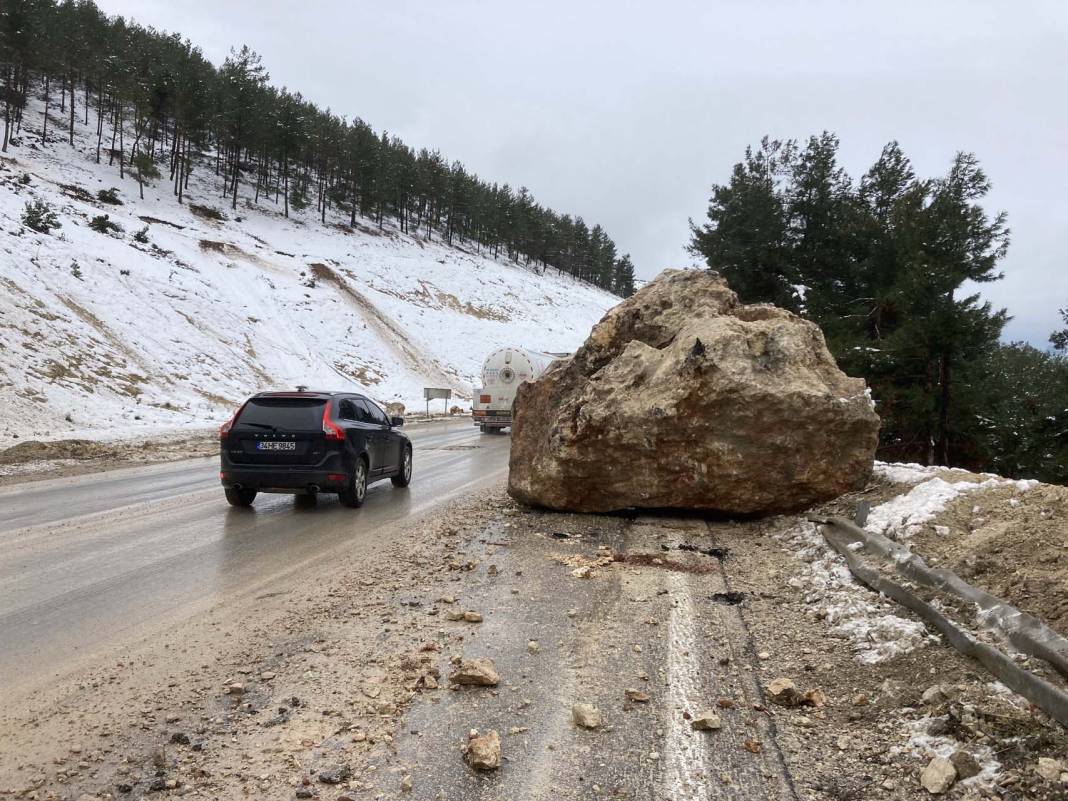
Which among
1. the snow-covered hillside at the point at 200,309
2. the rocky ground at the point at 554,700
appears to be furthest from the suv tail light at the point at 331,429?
the snow-covered hillside at the point at 200,309

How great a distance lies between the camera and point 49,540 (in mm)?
7375

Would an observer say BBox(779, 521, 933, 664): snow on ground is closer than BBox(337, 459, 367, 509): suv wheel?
Yes

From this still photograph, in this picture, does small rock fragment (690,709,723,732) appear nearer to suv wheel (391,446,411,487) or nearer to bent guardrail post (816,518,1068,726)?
bent guardrail post (816,518,1068,726)

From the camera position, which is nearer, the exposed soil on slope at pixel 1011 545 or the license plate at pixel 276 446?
the exposed soil on slope at pixel 1011 545

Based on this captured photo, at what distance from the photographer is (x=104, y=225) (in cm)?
3609

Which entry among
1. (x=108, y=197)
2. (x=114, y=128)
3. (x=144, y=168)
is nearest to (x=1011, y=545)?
(x=108, y=197)

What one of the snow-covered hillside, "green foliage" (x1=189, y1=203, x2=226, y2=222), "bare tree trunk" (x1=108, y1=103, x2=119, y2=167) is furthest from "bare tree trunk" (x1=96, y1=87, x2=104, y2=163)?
"green foliage" (x1=189, y1=203, x2=226, y2=222)

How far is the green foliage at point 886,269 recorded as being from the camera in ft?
56.4

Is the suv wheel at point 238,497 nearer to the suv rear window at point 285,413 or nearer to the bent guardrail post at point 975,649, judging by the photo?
the suv rear window at point 285,413

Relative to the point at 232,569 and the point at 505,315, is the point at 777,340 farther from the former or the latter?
the point at 505,315

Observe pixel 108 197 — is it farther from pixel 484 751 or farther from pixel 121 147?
pixel 484 751

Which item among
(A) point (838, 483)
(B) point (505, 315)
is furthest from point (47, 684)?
(B) point (505, 315)

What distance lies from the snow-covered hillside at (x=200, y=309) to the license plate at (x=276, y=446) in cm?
957

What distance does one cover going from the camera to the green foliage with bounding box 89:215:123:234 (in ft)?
117
